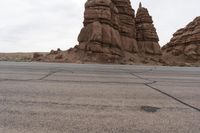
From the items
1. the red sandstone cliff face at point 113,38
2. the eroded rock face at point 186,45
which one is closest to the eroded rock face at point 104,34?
the red sandstone cliff face at point 113,38

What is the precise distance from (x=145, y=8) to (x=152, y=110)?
8245cm

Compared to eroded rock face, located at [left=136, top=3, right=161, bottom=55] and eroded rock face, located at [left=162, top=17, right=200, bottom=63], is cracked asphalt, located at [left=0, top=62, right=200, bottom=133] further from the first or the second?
eroded rock face, located at [left=162, top=17, right=200, bottom=63]

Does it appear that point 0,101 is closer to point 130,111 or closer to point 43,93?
point 43,93

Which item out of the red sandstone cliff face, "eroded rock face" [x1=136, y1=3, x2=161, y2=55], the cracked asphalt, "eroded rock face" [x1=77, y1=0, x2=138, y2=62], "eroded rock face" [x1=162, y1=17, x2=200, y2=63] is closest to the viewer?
the cracked asphalt

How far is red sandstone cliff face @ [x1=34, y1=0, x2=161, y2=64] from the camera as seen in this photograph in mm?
64625

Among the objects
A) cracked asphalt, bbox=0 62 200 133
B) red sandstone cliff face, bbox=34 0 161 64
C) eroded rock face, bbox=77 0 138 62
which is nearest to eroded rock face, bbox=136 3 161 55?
red sandstone cliff face, bbox=34 0 161 64

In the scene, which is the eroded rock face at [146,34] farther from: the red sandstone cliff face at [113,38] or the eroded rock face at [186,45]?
the eroded rock face at [186,45]

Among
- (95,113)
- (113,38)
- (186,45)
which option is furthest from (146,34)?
(95,113)

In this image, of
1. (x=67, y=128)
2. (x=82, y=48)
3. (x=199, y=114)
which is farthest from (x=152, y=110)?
(x=82, y=48)

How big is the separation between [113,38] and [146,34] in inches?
619

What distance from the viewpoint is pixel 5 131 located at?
509 centimetres

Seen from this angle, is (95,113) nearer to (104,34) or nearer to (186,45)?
(104,34)

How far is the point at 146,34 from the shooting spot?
8100 cm

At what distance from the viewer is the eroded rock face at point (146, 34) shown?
79.4 meters
